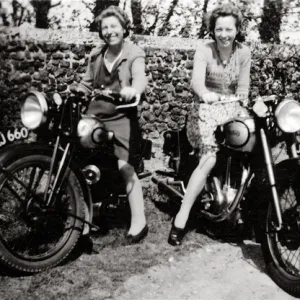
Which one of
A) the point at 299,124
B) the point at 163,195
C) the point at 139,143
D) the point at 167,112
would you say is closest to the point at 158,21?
the point at 167,112

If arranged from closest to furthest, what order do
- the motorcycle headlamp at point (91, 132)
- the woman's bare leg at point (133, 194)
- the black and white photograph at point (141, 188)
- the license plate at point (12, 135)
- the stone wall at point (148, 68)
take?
the black and white photograph at point (141, 188)
the license plate at point (12, 135)
the motorcycle headlamp at point (91, 132)
the woman's bare leg at point (133, 194)
the stone wall at point (148, 68)

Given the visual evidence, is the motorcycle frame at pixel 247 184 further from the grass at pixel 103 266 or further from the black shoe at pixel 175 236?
the grass at pixel 103 266

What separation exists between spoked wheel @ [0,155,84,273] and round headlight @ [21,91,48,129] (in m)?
0.26

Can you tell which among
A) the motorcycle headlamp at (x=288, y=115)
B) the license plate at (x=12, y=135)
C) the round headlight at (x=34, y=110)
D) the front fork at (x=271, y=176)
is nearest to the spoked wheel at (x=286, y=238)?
the front fork at (x=271, y=176)

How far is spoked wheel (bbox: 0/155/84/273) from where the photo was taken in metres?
3.17

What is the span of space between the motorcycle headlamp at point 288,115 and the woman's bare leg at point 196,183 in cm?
81

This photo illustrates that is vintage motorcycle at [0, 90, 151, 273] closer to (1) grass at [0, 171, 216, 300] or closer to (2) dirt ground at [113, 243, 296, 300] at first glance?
(1) grass at [0, 171, 216, 300]

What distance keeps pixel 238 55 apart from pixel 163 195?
188 cm

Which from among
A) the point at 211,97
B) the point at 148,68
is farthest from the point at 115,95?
the point at 148,68

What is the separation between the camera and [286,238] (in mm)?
3277

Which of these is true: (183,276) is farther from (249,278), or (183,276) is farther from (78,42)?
(78,42)

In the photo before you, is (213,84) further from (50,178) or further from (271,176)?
(50,178)

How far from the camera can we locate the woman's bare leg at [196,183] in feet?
12.6

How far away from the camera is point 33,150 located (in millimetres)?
3211
